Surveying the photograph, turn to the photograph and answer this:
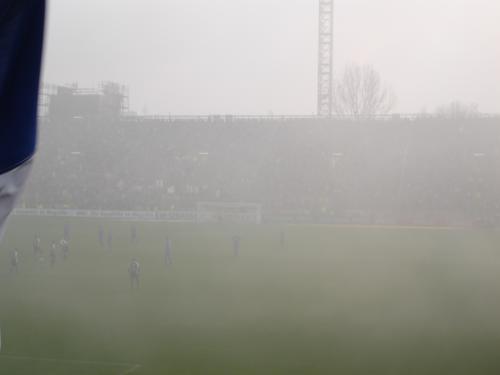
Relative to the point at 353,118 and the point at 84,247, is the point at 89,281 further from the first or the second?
the point at 353,118

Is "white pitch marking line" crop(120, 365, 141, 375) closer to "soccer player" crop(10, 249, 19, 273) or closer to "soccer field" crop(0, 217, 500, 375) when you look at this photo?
"soccer field" crop(0, 217, 500, 375)

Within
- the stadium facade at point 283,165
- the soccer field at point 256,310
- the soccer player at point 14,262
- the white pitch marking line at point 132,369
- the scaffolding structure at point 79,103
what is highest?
the scaffolding structure at point 79,103

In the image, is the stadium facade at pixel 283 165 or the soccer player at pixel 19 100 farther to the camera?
the stadium facade at pixel 283 165

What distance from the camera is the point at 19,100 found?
98.3 inches

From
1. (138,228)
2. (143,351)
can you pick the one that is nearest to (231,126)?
(138,228)

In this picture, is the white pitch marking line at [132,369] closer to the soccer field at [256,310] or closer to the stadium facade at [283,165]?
the soccer field at [256,310]

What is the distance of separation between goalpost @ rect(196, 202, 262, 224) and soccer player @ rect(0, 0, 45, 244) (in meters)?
27.0

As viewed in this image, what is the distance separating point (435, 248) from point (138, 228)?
11.5 metres

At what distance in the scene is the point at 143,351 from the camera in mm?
10188

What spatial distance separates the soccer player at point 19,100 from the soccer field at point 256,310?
23.3 feet

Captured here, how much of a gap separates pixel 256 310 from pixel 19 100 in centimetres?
1067

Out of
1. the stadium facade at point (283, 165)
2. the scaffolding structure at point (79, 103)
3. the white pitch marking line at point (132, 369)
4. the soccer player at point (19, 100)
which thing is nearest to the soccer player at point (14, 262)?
the white pitch marking line at point (132, 369)

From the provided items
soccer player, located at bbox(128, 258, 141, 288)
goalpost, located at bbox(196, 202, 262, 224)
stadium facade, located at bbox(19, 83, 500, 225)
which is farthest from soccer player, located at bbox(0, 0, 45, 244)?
stadium facade, located at bbox(19, 83, 500, 225)

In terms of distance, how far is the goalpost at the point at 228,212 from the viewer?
97.2 feet
